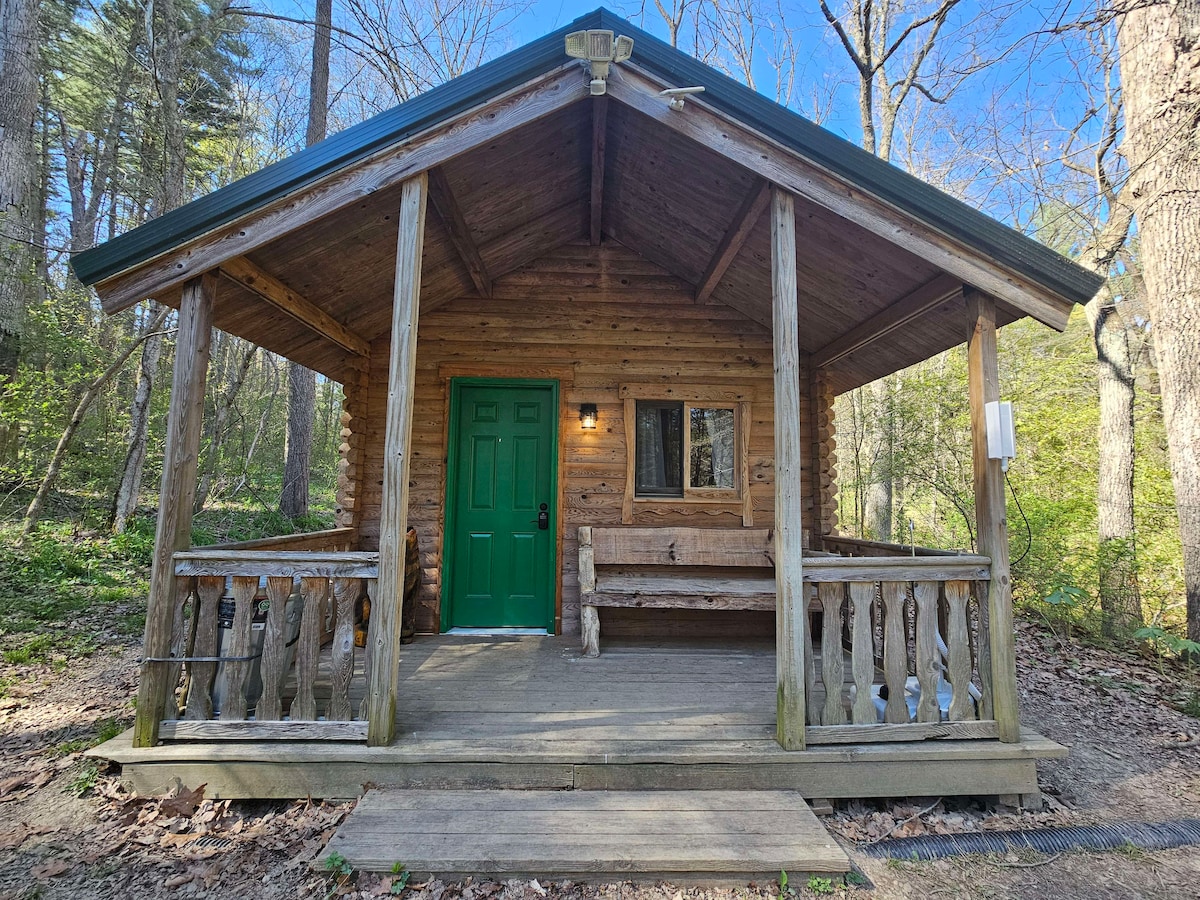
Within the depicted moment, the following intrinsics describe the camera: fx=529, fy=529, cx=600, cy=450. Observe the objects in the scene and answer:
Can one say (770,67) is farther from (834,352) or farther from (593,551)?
(593,551)

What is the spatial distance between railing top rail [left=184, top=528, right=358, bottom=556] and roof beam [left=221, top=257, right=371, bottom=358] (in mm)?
1496

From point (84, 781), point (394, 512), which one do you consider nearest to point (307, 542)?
point (84, 781)

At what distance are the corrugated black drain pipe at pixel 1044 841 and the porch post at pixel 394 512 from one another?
7.62 ft

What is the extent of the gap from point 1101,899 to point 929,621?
1130 millimetres

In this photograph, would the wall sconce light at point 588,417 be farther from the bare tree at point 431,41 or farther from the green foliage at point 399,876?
the bare tree at point 431,41

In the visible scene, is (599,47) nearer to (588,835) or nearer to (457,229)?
(457,229)

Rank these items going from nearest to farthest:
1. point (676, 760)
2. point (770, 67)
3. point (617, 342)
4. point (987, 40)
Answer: point (676, 760), point (617, 342), point (987, 40), point (770, 67)

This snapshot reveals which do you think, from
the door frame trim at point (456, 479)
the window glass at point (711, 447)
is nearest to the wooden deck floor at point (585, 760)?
the door frame trim at point (456, 479)

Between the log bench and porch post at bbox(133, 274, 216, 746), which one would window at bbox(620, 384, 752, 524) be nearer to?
the log bench

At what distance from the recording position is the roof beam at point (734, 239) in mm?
3250

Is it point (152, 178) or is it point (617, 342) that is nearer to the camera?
point (617, 342)

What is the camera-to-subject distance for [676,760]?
99.8 inches

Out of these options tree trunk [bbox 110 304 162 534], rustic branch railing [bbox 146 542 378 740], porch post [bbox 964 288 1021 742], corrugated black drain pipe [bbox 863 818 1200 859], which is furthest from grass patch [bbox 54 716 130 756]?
porch post [bbox 964 288 1021 742]

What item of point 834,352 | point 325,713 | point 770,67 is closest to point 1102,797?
point 834,352
